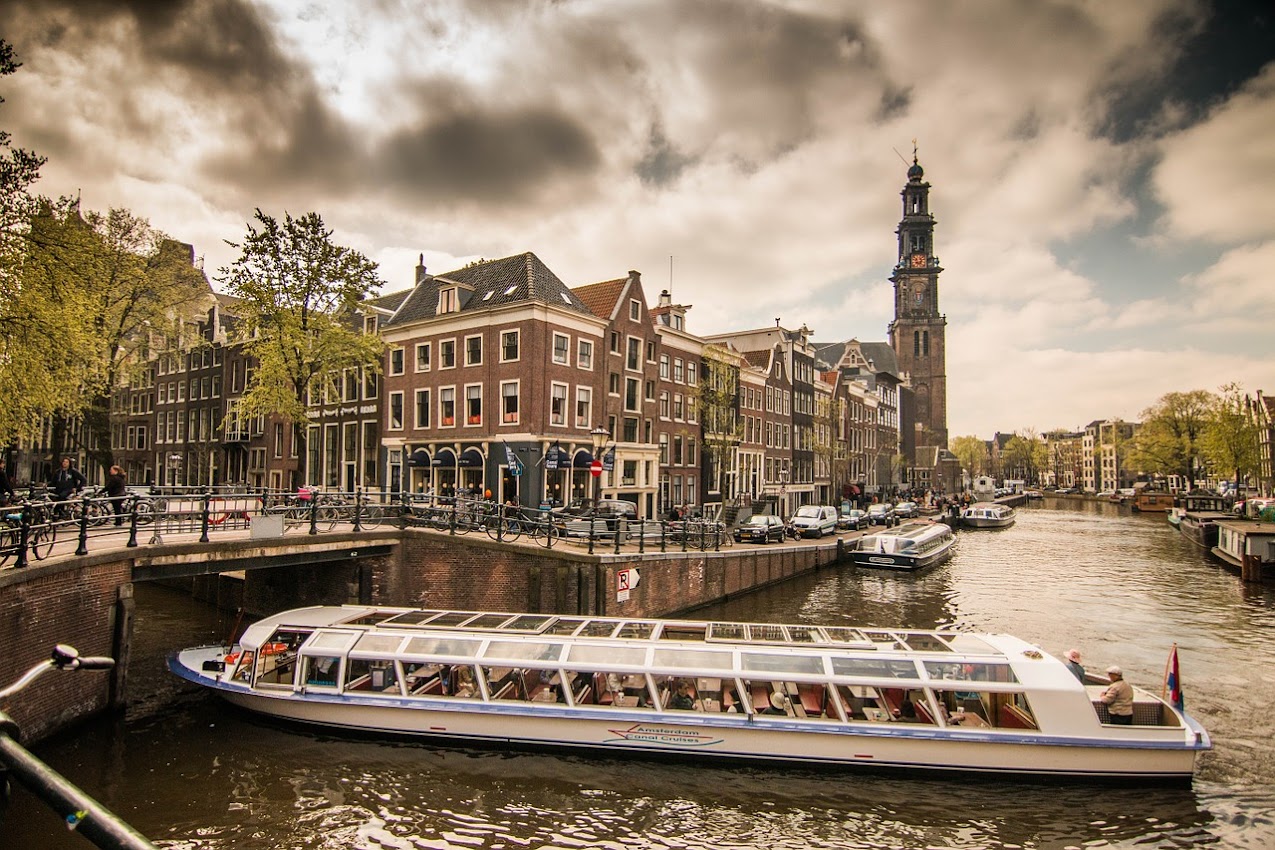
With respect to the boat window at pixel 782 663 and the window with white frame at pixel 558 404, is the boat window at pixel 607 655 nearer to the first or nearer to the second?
the boat window at pixel 782 663

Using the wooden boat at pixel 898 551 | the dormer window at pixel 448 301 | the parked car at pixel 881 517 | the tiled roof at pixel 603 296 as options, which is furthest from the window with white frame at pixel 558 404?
the parked car at pixel 881 517

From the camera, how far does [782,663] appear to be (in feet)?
49.2

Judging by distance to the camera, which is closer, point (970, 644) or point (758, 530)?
point (970, 644)

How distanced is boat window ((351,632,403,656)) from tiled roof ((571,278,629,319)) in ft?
85.0

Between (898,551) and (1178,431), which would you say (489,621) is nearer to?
(898,551)

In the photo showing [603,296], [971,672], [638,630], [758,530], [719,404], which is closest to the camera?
[971,672]

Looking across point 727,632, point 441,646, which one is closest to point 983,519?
point 727,632

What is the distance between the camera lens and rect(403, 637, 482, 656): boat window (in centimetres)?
1563

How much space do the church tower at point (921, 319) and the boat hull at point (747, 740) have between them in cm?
10828

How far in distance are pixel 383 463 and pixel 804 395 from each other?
124ft

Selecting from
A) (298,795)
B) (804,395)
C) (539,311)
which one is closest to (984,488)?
(804,395)

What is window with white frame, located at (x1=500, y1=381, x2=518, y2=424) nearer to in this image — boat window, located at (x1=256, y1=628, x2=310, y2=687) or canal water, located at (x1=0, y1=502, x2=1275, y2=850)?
canal water, located at (x1=0, y1=502, x2=1275, y2=850)

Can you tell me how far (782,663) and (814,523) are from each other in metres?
29.2

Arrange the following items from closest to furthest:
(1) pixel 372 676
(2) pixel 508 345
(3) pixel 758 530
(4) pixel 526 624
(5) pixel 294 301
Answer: (1) pixel 372 676, (4) pixel 526 624, (5) pixel 294 301, (2) pixel 508 345, (3) pixel 758 530
